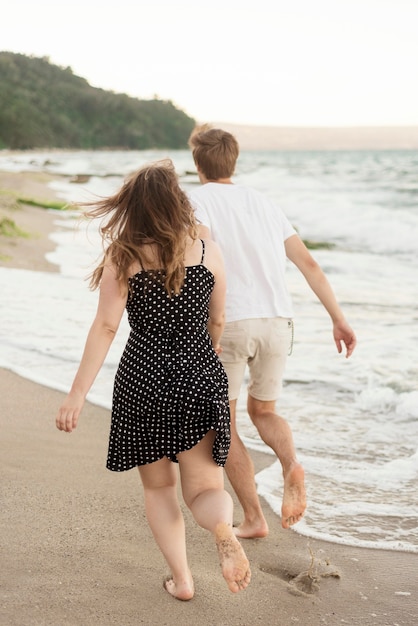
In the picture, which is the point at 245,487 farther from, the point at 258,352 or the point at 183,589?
the point at 183,589

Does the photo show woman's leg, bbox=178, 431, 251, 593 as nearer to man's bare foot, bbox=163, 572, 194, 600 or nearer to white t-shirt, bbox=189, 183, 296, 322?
man's bare foot, bbox=163, 572, 194, 600

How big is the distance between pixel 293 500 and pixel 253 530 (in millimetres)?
479

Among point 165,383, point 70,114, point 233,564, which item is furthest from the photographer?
point 70,114

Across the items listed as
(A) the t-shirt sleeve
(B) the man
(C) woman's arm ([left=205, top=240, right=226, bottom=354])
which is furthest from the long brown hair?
(A) the t-shirt sleeve

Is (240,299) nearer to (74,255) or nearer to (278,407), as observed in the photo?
(278,407)

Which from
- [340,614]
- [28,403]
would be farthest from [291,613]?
[28,403]

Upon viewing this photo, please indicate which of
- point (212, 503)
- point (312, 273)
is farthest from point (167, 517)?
point (312, 273)

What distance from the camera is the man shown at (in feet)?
11.4

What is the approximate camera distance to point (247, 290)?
348cm

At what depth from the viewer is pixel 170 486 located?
2.96 meters

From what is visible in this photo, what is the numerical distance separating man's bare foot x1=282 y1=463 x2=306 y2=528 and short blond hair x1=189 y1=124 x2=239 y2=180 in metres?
1.33

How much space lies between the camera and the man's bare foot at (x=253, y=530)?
3600 mm

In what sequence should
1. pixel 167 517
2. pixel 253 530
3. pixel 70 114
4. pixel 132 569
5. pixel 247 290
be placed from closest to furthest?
pixel 167 517 < pixel 132 569 < pixel 247 290 < pixel 253 530 < pixel 70 114

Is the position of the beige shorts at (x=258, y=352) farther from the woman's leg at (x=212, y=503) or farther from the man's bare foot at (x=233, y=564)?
the man's bare foot at (x=233, y=564)
